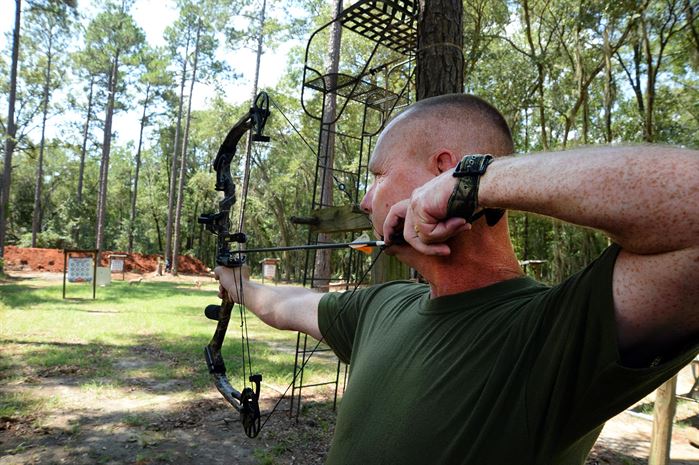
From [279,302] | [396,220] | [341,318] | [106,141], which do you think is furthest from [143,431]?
[106,141]

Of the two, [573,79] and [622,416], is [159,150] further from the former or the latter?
[622,416]

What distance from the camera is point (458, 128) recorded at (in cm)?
124

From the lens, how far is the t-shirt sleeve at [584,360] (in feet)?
2.46

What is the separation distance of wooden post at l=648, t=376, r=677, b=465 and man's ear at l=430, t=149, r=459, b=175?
3.42 m

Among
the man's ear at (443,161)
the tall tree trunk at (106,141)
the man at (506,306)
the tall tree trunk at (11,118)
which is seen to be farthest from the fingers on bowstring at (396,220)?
the tall tree trunk at (106,141)

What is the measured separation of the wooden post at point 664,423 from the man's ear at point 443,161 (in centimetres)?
342

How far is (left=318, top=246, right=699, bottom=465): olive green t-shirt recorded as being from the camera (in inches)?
31.0

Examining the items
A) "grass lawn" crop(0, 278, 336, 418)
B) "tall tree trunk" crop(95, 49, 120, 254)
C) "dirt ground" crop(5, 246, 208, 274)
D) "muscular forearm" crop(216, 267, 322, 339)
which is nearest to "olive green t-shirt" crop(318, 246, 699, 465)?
"muscular forearm" crop(216, 267, 322, 339)

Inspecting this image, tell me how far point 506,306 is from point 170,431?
446 centimetres

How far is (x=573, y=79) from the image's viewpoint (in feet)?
53.6

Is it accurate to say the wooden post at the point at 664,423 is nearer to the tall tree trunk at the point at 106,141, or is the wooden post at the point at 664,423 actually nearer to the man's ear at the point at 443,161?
the man's ear at the point at 443,161

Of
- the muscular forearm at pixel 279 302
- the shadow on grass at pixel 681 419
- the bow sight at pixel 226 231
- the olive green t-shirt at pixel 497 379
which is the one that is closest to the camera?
the olive green t-shirt at pixel 497 379

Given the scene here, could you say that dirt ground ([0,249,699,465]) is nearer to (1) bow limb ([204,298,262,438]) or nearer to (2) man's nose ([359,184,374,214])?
(1) bow limb ([204,298,262,438])

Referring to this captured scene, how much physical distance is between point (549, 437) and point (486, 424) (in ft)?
0.37
